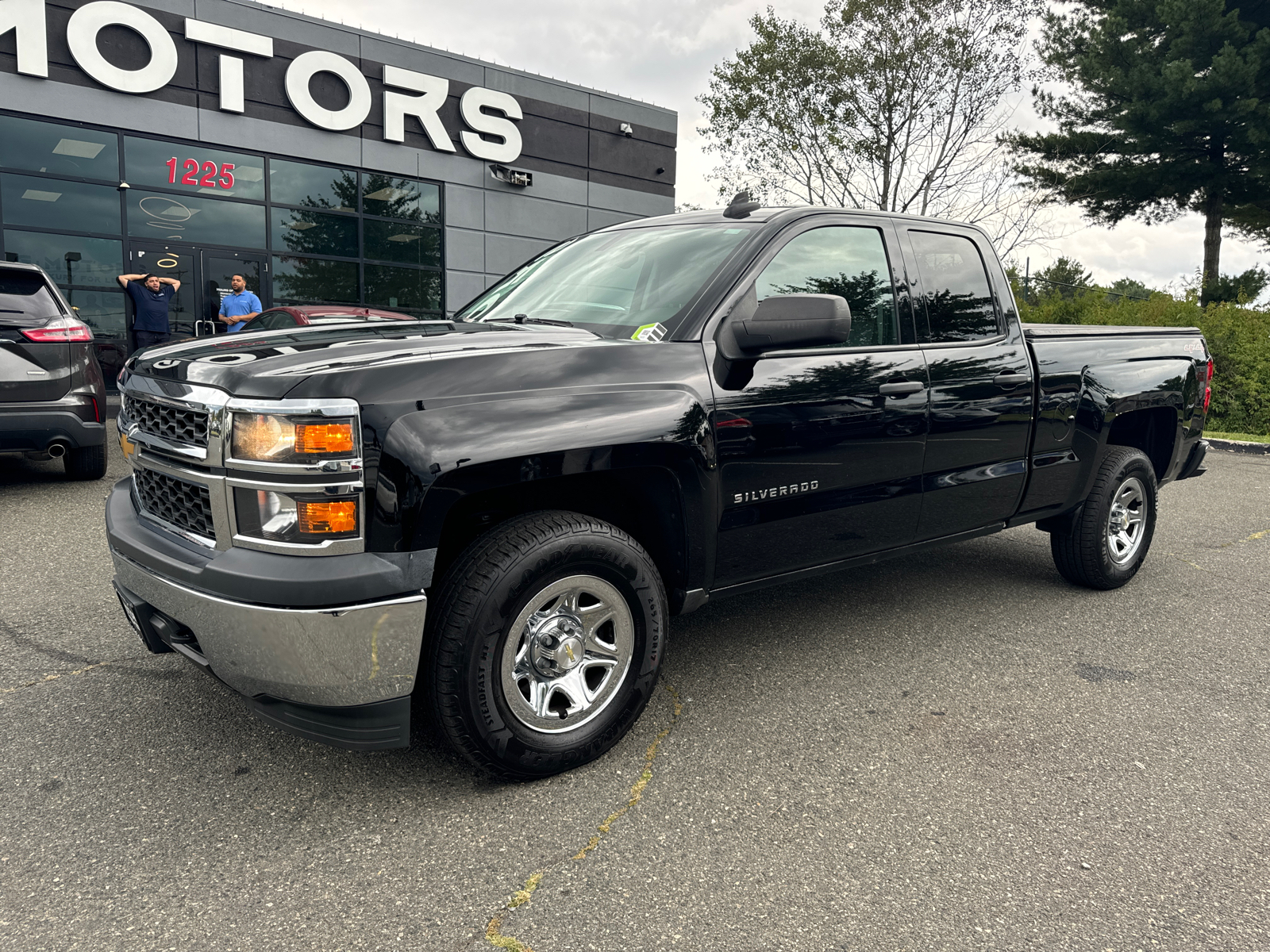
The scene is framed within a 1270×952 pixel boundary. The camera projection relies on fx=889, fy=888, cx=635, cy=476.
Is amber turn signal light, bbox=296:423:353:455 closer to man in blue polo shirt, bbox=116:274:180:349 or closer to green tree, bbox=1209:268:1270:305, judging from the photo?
man in blue polo shirt, bbox=116:274:180:349

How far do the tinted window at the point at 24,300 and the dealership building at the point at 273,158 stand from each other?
6.91 metres

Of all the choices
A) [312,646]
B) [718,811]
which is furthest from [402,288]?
[718,811]

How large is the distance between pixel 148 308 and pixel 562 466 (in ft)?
34.1

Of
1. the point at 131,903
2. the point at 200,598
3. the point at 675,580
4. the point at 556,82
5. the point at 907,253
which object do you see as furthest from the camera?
the point at 556,82

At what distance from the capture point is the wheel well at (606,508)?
266cm

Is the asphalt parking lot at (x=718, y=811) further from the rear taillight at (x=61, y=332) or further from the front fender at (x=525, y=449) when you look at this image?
the rear taillight at (x=61, y=332)

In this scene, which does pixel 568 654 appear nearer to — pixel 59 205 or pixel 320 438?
pixel 320 438

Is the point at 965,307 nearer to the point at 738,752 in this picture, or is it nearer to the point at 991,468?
the point at 991,468

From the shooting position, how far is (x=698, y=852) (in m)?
2.36

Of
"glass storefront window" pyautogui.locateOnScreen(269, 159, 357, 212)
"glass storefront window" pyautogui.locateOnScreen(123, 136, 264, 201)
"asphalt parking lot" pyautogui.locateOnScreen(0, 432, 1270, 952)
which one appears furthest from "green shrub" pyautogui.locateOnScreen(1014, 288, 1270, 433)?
"glass storefront window" pyautogui.locateOnScreen(123, 136, 264, 201)

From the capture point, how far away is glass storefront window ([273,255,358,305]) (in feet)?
49.6

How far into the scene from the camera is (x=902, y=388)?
11.5ft

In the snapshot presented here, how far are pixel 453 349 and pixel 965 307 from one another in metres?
2.47

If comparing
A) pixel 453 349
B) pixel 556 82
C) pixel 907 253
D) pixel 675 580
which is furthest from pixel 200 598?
pixel 556 82
